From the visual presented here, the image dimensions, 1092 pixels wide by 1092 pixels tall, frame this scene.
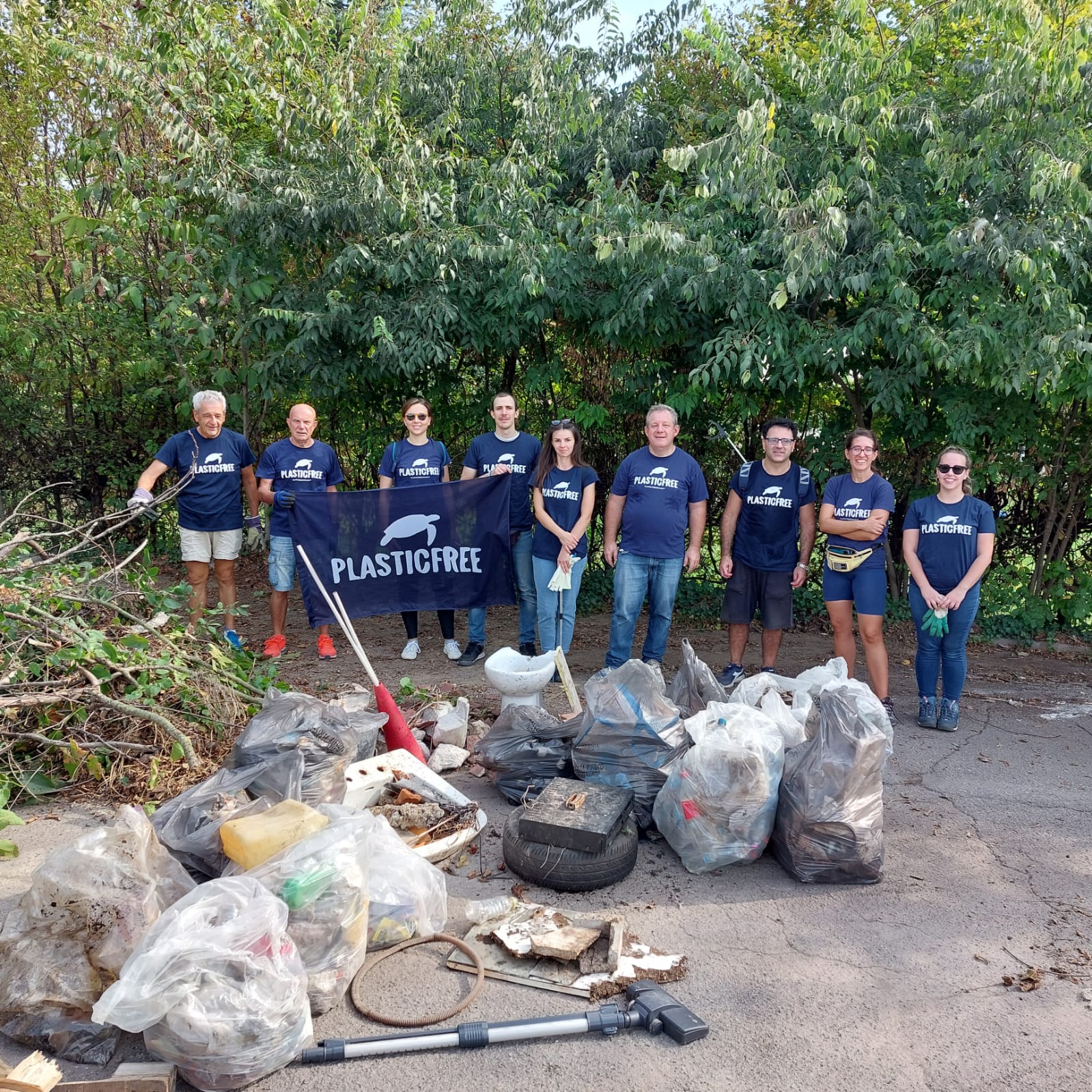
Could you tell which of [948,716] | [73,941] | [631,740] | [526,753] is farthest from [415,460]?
[73,941]

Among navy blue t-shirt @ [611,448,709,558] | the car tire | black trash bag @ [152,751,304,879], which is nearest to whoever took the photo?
black trash bag @ [152,751,304,879]

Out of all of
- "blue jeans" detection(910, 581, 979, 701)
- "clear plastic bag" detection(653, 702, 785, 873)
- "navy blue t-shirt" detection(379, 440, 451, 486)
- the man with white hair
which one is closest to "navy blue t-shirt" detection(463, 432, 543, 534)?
"navy blue t-shirt" detection(379, 440, 451, 486)

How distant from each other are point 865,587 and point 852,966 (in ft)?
9.53

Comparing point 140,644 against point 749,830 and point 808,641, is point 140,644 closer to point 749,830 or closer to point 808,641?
point 749,830

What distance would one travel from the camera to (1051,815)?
435 centimetres

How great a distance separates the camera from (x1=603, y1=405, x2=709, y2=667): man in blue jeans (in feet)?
19.5

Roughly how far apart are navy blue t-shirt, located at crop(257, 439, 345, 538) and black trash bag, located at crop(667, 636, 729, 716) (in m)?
3.18

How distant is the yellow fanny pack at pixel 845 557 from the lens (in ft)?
18.3

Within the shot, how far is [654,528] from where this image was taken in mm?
5926

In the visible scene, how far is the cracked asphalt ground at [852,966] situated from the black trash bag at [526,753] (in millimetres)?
141

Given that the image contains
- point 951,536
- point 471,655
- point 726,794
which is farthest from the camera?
point 471,655

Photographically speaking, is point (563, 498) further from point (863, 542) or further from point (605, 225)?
point (605, 225)

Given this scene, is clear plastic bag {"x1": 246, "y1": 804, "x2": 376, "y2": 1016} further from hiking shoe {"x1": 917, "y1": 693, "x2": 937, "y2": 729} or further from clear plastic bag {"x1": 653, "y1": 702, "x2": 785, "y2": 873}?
hiking shoe {"x1": 917, "y1": 693, "x2": 937, "y2": 729}

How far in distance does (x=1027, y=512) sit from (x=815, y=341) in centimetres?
301
